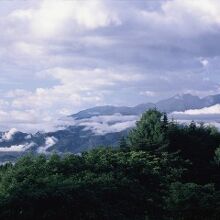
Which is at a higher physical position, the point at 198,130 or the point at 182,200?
the point at 198,130

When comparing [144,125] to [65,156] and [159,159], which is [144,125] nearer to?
[159,159]

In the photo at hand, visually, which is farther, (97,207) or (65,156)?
(65,156)

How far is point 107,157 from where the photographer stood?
68.2 meters

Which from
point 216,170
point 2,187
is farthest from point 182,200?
point 216,170

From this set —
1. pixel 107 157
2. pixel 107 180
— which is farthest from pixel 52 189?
pixel 107 157

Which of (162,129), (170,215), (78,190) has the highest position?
(162,129)

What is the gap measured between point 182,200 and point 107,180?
812 cm

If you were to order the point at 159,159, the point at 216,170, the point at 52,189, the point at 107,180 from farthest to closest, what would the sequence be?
the point at 216,170 → the point at 159,159 → the point at 107,180 → the point at 52,189

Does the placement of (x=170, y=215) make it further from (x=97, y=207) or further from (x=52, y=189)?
(x=52, y=189)

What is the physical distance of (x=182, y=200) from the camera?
5800 cm

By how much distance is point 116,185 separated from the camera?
57.6 metres

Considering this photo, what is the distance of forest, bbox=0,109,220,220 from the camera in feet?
156

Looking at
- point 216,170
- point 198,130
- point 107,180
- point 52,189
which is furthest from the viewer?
point 198,130

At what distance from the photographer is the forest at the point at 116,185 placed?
4768 cm
